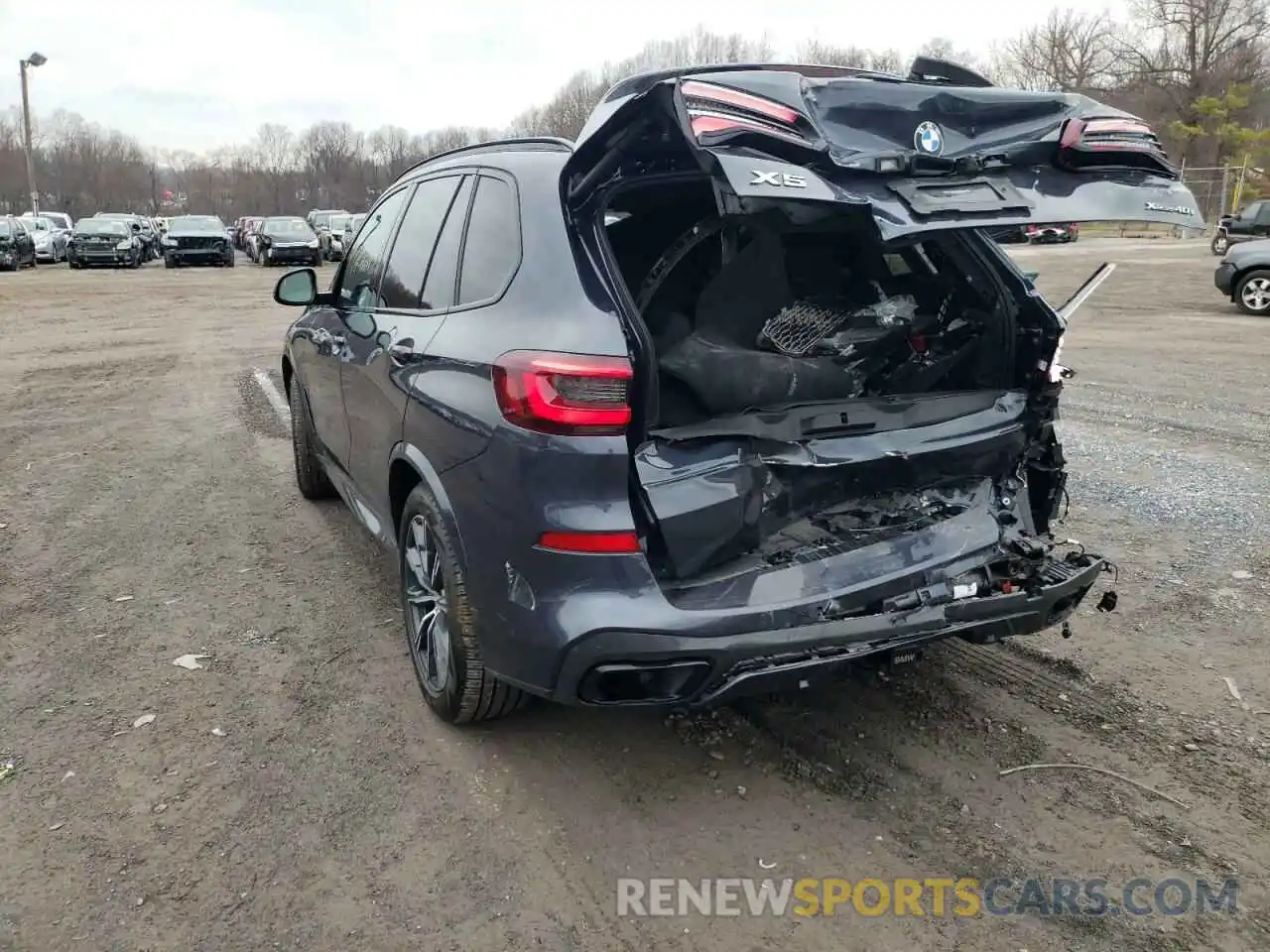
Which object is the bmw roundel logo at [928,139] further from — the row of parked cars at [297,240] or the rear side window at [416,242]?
the row of parked cars at [297,240]

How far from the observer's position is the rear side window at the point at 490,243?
3100 millimetres

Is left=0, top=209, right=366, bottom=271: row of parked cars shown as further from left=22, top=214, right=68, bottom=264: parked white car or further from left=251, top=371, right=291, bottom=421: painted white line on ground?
left=251, top=371, right=291, bottom=421: painted white line on ground

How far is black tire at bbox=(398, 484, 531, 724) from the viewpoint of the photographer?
3102 millimetres

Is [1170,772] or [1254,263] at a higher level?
[1254,263]

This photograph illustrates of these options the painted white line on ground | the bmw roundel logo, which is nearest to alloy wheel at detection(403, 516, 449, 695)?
the bmw roundel logo

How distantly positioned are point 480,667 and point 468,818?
0.46 m

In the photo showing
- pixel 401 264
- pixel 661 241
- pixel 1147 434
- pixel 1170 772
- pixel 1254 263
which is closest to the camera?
pixel 1170 772

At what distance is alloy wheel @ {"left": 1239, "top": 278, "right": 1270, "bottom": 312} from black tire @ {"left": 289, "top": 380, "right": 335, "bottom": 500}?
568 inches

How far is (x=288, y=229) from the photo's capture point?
33.6 meters

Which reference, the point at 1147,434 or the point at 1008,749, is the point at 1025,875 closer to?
the point at 1008,749

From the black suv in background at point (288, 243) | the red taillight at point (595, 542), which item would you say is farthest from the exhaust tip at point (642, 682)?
the black suv in background at point (288, 243)

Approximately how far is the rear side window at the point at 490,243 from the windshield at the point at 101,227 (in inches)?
1317

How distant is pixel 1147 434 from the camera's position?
740 centimetres

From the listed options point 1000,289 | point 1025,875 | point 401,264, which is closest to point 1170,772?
point 1025,875
